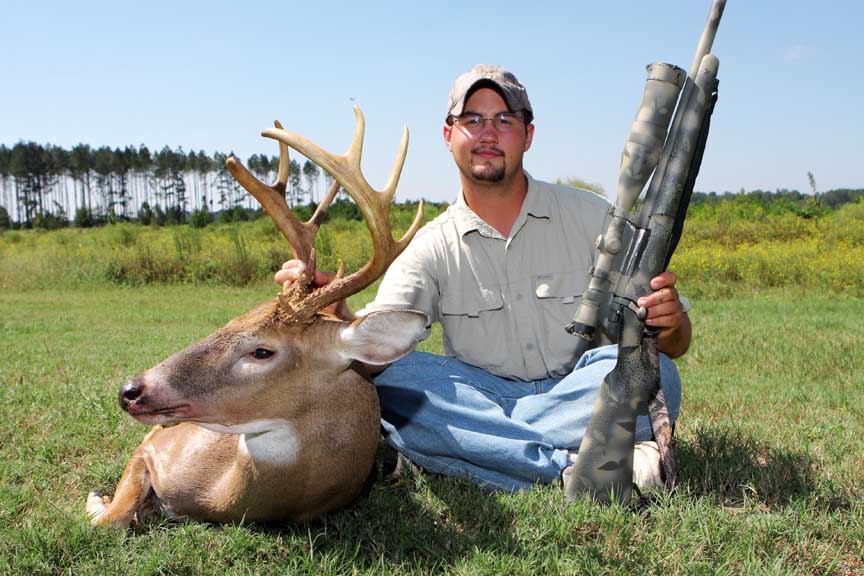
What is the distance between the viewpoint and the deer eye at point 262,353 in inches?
116

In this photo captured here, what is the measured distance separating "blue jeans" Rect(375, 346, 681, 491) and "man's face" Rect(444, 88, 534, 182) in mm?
1091

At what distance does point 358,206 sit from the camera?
9.82ft

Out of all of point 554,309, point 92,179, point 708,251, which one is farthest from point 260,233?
point 92,179

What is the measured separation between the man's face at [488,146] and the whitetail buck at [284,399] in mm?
1097

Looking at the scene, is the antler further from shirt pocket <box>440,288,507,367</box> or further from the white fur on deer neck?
shirt pocket <box>440,288,507,367</box>

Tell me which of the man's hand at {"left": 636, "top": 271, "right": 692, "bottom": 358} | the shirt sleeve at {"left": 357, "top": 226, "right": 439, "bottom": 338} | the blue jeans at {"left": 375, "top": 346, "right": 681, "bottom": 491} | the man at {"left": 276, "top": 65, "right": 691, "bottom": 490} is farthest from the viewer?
the shirt sleeve at {"left": 357, "top": 226, "right": 439, "bottom": 338}

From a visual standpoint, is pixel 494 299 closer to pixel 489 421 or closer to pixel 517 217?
pixel 517 217

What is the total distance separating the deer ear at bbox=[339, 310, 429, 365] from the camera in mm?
2910

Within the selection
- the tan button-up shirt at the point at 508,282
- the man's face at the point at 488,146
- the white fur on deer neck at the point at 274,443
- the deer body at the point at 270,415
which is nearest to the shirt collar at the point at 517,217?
the tan button-up shirt at the point at 508,282

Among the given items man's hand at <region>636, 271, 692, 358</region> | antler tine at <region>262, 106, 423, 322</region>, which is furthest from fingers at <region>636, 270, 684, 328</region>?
antler tine at <region>262, 106, 423, 322</region>

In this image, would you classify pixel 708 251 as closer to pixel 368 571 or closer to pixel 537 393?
pixel 537 393

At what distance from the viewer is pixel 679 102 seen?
126 inches

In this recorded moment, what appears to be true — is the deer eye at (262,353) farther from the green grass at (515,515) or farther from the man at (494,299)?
the man at (494,299)

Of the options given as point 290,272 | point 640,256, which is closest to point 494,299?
point 640,256
